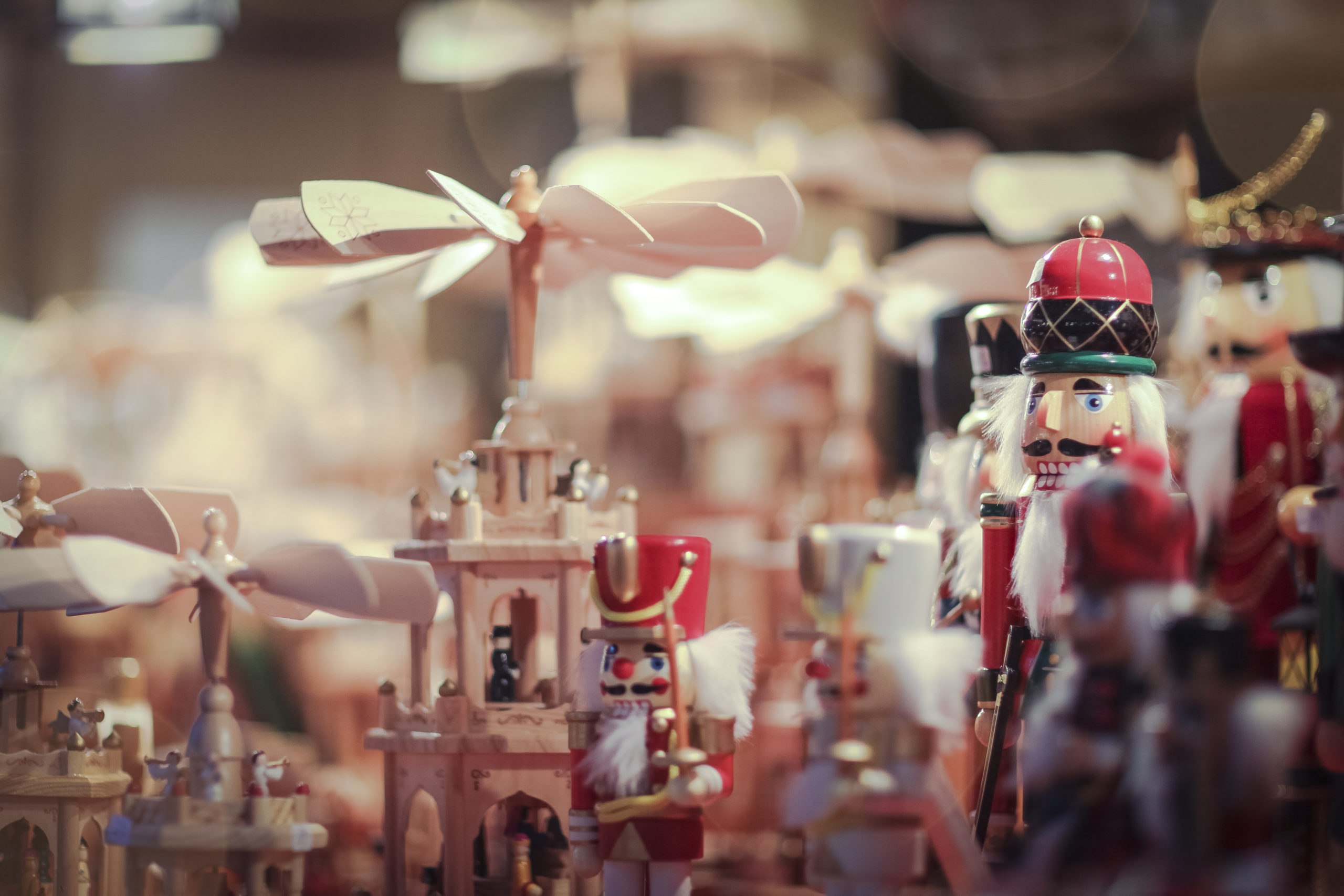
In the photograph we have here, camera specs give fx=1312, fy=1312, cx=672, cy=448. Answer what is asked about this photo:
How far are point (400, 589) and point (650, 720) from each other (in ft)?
1.52

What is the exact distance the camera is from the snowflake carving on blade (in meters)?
2.46

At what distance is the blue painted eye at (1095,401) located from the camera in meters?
2.18

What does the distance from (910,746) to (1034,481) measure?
0.59m

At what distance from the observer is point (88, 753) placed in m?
2.35

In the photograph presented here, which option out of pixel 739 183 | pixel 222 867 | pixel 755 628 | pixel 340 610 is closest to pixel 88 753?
pixel 222 867

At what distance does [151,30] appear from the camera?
8297mm

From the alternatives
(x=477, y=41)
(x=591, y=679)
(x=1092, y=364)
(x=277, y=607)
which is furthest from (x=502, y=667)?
(x=477, y=41)

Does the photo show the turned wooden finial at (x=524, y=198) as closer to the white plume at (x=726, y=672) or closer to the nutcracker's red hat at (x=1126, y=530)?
the white plume at (x=726, y=672)

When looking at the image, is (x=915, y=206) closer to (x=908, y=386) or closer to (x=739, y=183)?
(x=908, y=386)

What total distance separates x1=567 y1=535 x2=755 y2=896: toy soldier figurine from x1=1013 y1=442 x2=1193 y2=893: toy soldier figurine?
0.57 meters

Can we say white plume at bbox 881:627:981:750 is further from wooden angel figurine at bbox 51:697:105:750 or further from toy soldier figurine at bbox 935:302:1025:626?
wooden angel figurine at bbox 51:697:105:750

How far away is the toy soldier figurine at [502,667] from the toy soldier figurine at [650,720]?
2.01 feet

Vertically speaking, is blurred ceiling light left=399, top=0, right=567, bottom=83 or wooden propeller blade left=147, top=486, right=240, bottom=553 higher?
blurred ceiling light left=399, top=0, right=567, bottom=83

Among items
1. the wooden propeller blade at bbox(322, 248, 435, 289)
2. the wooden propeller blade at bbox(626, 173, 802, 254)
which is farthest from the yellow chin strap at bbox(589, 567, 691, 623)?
the wooden propeller blade at bbox(322, 248, 435, 289)
